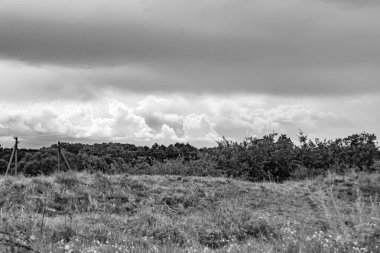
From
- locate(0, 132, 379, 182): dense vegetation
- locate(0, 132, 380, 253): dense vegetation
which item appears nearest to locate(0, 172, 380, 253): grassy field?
locate(0, 132, 380, 253): dense vegetation

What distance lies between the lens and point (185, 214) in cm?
1234

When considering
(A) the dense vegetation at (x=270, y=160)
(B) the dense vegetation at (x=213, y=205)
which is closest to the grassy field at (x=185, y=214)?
(B) the dense vegetation at (x=213, y=205)

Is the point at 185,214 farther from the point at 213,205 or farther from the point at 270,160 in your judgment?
the point at 270,160

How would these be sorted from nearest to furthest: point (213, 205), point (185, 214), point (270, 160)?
point (185, 214)
point (213, 205)
point (270, 160)

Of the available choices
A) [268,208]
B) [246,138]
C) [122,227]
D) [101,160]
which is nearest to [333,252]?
[122,227]

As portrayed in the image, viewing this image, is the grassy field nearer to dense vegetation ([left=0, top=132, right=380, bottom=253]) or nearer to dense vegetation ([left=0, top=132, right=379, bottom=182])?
dense vegetation ([left=0, top=132, right=380, bottom=253])

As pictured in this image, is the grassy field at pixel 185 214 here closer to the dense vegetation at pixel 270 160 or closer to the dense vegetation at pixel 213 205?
the dense vegetation at pixel 213 205

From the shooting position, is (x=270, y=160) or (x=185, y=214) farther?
(x=270, y=160)

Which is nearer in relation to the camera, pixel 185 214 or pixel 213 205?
pixel 185 214

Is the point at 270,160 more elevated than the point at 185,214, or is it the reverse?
the point at 270,160

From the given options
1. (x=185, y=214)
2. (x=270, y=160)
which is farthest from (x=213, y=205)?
(x=270, y=160)

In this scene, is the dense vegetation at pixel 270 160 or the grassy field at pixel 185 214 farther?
the dense vegetation at pixel 270 160

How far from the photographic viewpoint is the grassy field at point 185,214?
703 cm

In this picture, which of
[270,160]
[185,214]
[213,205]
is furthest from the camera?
[270,160]
